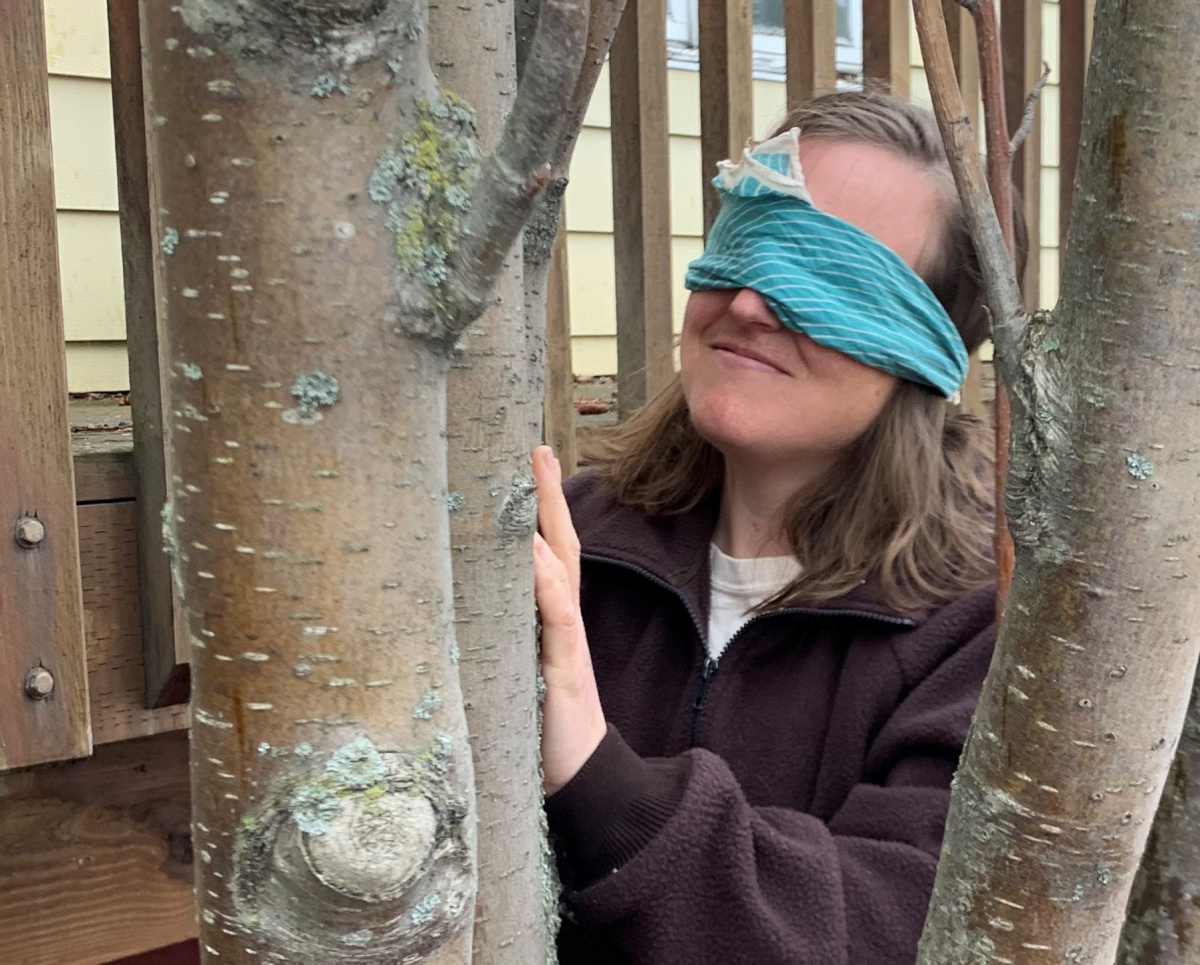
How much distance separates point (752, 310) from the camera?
1503mm

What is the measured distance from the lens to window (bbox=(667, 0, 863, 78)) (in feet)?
13.4

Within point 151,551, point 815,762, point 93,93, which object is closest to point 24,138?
point 151,551

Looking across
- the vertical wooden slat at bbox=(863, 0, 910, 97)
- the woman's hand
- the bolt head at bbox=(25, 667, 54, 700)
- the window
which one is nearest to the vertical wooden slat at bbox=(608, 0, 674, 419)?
the vertical wooden slat at bbox=(863, 0, 910, 97)

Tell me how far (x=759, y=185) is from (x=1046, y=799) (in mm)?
992

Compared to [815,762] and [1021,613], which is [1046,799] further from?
[815,762]

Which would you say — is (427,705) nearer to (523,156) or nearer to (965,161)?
(523,156)

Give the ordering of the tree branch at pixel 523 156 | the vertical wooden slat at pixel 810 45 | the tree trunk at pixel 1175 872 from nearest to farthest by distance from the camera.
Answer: the tree branch at pixel 523 156, the tree trunk at pixel 1175 872, the vertical wooden slat at pixel 810 45

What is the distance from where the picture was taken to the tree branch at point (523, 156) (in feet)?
1.80

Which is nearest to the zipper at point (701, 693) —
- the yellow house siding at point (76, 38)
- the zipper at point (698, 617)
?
the zipper at point (698, 617)

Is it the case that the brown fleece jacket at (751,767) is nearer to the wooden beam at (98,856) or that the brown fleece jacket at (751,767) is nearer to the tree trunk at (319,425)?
the tree trunk at (319,425)

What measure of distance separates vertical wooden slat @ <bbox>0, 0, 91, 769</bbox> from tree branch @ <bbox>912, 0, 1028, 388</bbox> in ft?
4.12

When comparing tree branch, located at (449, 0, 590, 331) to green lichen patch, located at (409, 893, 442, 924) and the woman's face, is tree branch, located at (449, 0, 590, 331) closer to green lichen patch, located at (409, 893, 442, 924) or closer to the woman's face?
green lichen patch, located at (409, 893, 442, 924)

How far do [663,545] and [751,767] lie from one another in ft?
1.11

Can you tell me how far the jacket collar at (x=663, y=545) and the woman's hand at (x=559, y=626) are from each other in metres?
0.56
